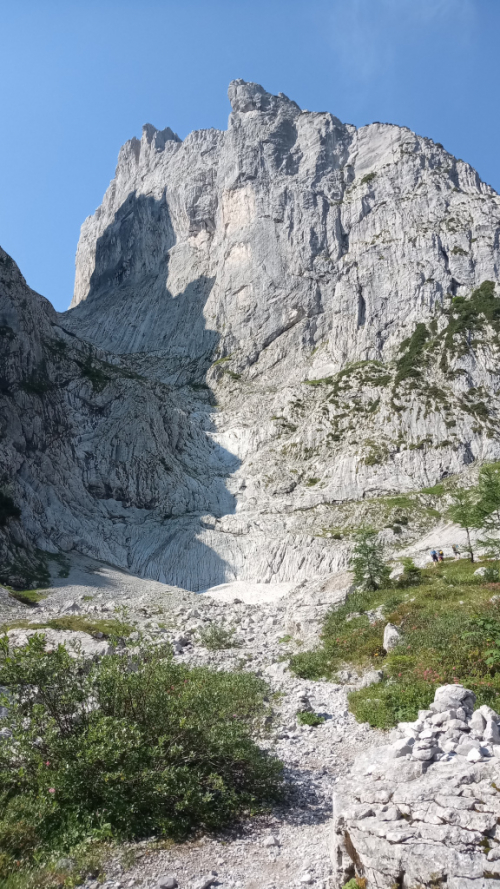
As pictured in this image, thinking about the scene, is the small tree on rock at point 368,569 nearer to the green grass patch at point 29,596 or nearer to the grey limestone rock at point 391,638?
the grey limestone rock at point 391,638

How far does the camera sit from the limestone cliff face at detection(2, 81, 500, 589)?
9012cm

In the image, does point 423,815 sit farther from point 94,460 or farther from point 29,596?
point 94,460

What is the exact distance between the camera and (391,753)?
906 cm

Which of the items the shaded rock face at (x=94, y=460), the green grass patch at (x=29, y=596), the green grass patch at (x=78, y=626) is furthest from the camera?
the shaded rock face at (x=94, y=460)

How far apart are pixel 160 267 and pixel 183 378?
2178 inches

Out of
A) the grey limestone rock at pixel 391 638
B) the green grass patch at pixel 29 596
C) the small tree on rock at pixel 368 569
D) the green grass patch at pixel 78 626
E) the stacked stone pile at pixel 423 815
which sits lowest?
the green grass patch at pixel 29 596

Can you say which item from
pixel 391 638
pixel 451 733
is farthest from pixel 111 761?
pixel 391 638

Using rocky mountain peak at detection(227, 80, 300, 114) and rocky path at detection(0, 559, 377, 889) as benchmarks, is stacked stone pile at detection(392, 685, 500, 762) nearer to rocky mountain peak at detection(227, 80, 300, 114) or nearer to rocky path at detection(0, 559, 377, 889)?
rocky path at detection(0, 559, 377, 889)

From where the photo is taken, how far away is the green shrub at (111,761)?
8.93m

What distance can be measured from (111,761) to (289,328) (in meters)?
141

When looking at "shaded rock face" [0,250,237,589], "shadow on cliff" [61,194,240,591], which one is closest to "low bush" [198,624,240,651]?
"shaded rock face" [0,250,237,589]

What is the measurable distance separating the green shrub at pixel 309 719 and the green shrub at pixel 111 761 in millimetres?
4311

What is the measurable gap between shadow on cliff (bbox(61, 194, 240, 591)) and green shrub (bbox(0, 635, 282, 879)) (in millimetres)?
64941

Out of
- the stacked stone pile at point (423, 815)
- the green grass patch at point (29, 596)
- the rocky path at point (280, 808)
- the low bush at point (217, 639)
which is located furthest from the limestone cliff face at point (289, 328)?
the stacked stone pile at point (423, 815)
